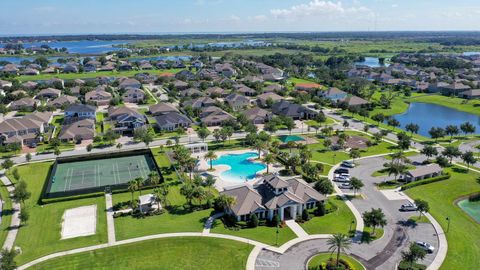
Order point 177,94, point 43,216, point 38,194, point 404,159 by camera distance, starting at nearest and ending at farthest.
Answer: point 43,216, point 38,194, point 404,159, point 177,94

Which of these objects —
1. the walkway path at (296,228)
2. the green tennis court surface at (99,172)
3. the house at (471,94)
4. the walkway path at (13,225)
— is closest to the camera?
the walkway path at (13,225)

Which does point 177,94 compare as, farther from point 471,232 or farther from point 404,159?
point 471,232

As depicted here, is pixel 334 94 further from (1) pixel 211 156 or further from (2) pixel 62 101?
(2) pixel 62 101

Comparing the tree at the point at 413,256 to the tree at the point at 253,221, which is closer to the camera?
the tree at the point at 413,256

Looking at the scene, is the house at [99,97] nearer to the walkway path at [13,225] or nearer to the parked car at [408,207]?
the walkway path at [13,225]

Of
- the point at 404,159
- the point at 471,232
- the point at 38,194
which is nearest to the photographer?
the point at 471,232

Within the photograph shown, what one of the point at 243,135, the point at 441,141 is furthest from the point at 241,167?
the point at 441,141

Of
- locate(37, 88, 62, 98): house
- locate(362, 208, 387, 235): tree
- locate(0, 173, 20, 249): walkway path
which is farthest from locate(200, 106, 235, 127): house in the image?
locate(37, 88, 62, 98): house

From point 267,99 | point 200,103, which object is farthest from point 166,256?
point 267,99

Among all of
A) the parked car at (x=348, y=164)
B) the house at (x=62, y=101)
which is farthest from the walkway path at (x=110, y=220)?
the house at (x=62, y=101)
